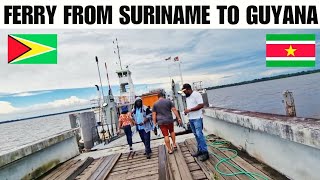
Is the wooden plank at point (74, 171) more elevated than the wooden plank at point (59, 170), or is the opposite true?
the wooden plank at point (74, 171)

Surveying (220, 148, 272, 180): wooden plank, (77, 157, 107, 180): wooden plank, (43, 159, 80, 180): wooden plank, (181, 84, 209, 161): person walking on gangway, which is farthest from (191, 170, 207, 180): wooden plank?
(43, 159, 80, 180): wooden plank

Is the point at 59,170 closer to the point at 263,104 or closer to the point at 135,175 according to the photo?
the point at 135,175

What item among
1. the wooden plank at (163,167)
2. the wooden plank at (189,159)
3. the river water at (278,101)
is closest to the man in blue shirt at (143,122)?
the wooden plank at (163,167)

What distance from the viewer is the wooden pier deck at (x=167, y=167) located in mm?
5945

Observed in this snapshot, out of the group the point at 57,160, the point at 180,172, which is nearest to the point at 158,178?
the point at 180,172

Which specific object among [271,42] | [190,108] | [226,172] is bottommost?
[226,172]

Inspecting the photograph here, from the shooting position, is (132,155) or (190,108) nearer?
(190,108)

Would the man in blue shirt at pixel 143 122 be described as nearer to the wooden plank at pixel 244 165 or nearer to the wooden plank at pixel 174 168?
the wooden plank at pixel 174 168

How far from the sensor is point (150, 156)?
894 centimetres

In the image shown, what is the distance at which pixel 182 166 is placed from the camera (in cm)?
691

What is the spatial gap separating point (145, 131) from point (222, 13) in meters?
4.02

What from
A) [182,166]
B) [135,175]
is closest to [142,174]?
[135,175]

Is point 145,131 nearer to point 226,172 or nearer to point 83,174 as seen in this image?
point 83,174

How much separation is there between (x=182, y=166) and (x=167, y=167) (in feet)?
1.20
